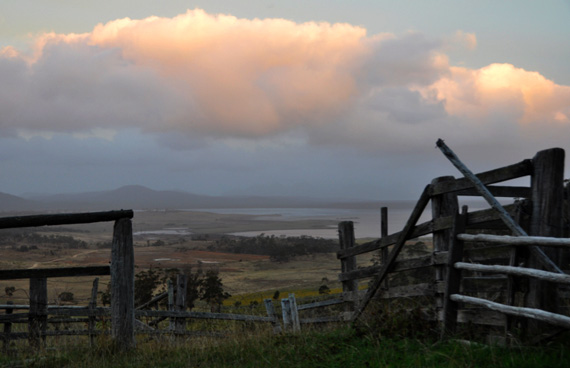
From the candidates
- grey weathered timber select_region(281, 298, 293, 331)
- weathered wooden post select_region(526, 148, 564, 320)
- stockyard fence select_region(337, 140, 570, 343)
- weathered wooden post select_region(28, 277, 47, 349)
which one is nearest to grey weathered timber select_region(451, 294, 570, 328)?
stockyard fence select_region(337, 140, 570, 343)

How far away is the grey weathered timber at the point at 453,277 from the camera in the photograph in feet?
18.7

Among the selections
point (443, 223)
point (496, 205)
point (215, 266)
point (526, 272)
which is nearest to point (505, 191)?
point (443, 223)

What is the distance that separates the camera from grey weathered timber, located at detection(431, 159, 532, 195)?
204 inches

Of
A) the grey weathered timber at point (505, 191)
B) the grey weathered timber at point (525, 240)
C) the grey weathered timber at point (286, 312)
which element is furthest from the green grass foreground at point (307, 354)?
the grey weathered timber at point (286, 312)

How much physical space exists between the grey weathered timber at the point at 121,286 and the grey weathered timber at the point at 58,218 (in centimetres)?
17

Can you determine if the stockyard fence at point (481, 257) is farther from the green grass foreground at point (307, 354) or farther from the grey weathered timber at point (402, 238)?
the green grass foreground at point (307, 354)

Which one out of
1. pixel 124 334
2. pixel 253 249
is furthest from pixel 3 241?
pixel 124 334

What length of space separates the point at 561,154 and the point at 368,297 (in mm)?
3793

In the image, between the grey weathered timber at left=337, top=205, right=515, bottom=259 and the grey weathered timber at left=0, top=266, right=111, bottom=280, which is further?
the grey weathered timber at left=0, top=266, right=111, bottom=280

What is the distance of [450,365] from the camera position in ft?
14.6

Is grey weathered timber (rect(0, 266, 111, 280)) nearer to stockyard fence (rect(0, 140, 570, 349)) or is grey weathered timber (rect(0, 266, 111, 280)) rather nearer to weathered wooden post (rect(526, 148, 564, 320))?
stockyard fence (rect(0, 140, 570, 349))

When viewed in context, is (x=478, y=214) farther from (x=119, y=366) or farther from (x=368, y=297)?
(x=119, y=366)

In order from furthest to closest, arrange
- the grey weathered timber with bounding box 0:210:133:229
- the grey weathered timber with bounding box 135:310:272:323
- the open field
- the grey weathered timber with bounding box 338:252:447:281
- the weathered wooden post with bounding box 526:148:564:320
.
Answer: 1. the open field
2. the grey weathered timber with bounding box 135:310:272:323
3. the grey weathered timber with bounding box 338:252:447:281
4. the grey weathered timber with bounding box 0:210:133:229
5. the weathered wooden post with bounding box 526:148:564:320

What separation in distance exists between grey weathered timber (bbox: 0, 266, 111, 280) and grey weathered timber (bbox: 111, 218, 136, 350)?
167 millimetres
